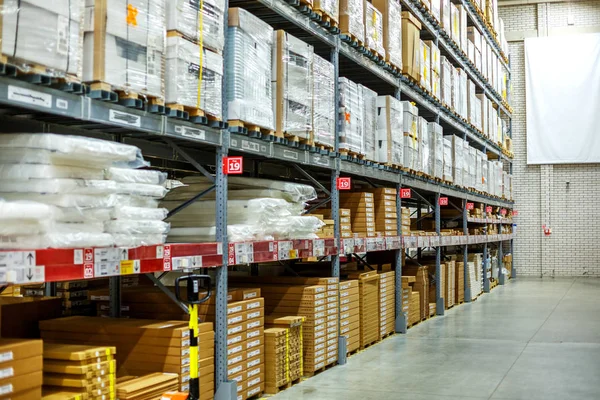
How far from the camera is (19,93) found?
3717 millimetres

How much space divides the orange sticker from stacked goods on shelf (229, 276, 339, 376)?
3.82 metres

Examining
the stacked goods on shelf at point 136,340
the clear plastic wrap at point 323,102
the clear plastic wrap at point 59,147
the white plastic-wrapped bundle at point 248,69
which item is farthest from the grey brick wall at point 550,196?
the clear plastic wrap at point 59,147

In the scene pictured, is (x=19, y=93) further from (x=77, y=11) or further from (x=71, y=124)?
(x=71, y=124)

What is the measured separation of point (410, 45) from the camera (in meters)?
10.9

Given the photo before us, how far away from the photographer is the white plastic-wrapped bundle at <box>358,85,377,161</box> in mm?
9305

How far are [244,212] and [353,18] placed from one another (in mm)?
3451

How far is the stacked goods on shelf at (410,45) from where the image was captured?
10.8 meters

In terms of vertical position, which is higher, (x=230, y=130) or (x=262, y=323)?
(x=230, y=130)

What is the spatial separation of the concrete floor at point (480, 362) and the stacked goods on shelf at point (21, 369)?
3071 mm

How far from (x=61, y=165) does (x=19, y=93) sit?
581 mm

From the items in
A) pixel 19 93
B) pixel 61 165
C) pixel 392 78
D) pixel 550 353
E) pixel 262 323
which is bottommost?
pixel 550 353

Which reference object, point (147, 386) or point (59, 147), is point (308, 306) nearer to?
point (147, 386)

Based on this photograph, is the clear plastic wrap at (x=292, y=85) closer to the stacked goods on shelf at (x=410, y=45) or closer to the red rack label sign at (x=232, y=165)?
the red rack label sign at (x=232, y=165)

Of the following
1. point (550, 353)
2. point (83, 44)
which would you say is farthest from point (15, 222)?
point (550, 353)
